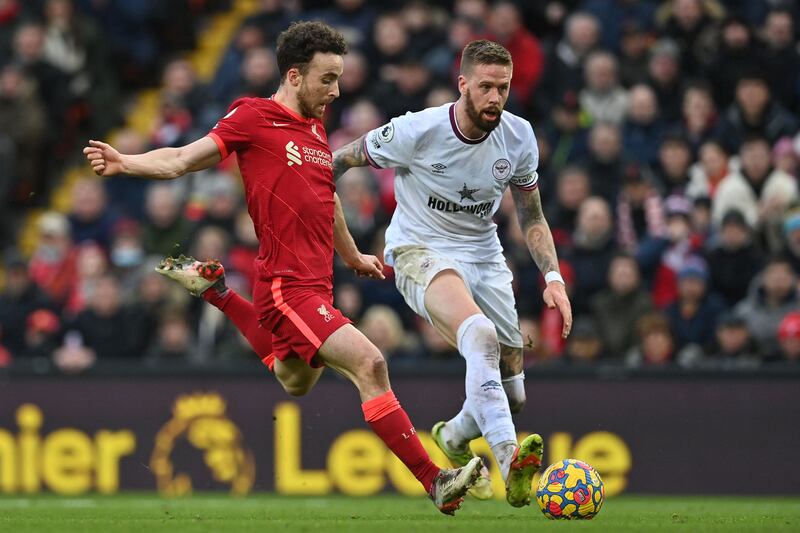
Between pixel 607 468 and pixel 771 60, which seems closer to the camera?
pixel 607 468

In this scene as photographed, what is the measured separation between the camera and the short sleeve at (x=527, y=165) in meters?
9.25

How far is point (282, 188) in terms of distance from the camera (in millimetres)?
8664

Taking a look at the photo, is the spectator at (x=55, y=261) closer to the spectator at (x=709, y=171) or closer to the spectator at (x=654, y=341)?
the spectator at (x=654, y=341)

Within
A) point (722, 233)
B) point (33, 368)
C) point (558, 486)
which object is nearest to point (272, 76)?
point (33, 368)

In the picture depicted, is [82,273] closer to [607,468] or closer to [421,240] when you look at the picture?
[607,468]

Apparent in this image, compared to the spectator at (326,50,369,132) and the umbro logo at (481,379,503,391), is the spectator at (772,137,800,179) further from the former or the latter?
the umbro logo at (481,379,503,391)

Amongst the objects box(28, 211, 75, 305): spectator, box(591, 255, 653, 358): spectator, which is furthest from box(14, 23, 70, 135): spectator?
box(591, 255, 653, 358): spectator

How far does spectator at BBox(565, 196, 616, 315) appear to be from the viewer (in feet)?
44.4

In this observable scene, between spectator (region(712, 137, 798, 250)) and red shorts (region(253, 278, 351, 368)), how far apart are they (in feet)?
19.8

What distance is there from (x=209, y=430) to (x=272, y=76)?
4196 millimetres

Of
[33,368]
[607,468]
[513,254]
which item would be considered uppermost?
[513,254]

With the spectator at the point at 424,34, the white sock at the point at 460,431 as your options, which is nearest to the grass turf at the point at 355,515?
the white sock at the point at 460,431

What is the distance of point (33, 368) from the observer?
13.6 meters

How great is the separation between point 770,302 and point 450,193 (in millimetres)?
4834
